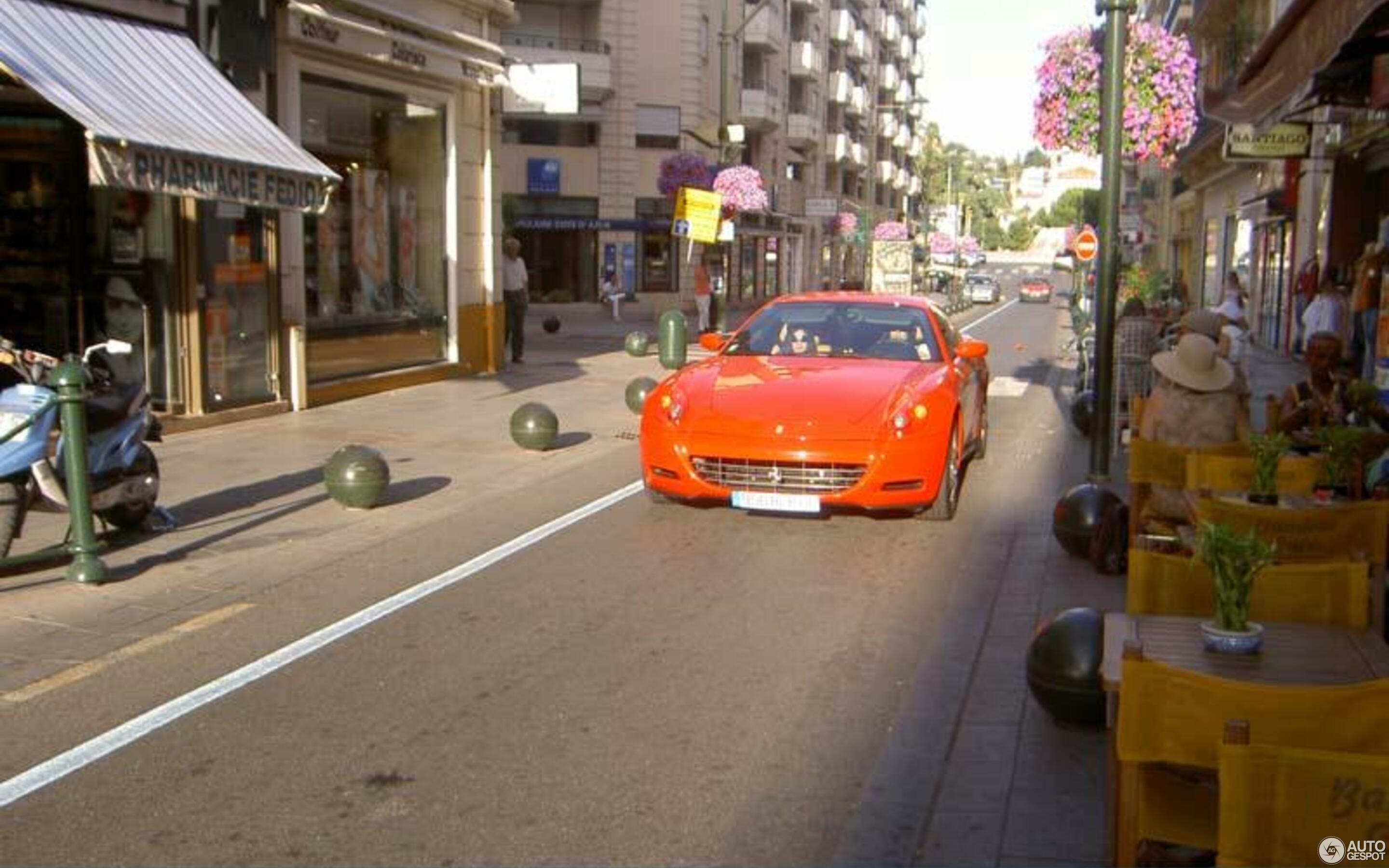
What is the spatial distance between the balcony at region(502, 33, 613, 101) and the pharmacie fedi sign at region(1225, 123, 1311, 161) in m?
29.3

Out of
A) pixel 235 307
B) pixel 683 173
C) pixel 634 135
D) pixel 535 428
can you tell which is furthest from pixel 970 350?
pixel 634 135

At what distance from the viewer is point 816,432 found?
27.2ft

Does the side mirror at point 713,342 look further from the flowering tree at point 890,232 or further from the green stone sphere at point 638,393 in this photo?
the flowering tree at point 890,232

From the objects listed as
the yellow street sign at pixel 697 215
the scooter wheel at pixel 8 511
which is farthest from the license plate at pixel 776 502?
the yellow street sign at pixel 697 215

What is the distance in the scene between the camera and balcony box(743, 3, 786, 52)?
173 ft

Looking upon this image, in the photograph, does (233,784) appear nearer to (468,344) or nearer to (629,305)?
(468,344)

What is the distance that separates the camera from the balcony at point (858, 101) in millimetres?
72125

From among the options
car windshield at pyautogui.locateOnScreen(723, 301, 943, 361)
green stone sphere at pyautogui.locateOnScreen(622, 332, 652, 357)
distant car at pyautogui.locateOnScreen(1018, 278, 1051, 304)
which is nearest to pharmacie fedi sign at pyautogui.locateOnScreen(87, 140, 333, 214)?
car windshield at pyautogui.locateOnScreen(723, 301, 943, 361)

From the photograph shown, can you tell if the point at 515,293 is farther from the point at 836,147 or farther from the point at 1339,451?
the point at 836,147

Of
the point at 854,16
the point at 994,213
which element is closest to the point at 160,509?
the point at 854,16

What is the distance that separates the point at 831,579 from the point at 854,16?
233 feet

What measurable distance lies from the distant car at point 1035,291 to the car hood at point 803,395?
6129 cm

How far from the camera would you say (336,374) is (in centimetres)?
1562

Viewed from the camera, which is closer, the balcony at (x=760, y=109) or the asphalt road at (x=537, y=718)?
the asphalt road at (x=537, y=718)
